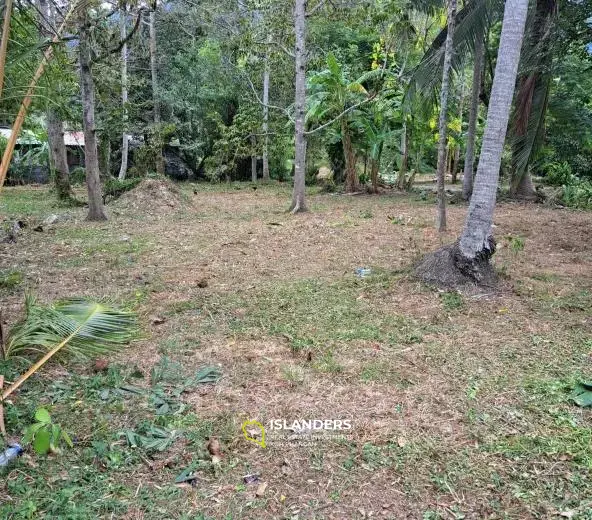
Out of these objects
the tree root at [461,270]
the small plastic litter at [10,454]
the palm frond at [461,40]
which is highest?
the palm frond at [461,40]

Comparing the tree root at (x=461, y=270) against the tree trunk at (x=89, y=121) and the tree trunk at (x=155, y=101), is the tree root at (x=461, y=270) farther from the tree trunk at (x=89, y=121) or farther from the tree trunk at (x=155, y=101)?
the tree trunk at (x=155, y=101)

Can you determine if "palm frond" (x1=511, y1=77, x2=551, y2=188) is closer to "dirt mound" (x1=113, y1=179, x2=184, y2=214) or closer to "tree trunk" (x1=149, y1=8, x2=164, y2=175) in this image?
"dirt mound" (x1=113, y1=179, x2=184, y2=214)

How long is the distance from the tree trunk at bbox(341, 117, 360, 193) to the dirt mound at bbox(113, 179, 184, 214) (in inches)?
188

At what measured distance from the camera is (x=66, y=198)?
10805mm

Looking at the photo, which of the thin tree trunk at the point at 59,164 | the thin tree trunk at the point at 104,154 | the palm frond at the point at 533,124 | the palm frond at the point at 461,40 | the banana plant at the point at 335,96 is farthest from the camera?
the thin tree trunk at the point at 104,154

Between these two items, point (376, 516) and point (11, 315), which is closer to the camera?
point (376, 516)

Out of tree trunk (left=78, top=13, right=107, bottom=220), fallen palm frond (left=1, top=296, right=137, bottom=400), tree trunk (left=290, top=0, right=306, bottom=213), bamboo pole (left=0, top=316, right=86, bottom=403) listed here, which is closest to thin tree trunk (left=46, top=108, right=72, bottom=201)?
tree trunk (left=78, top=13, right=107, bottom=220)

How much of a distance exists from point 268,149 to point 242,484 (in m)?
15.7

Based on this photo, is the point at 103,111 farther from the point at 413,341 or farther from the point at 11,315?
the point at 413,341

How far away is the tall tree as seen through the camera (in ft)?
13.1

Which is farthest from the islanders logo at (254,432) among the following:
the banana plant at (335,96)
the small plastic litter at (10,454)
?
the banana plant at (335,96)

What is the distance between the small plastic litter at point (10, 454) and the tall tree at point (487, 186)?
3.55 m

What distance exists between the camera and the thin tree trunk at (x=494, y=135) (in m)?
4.00

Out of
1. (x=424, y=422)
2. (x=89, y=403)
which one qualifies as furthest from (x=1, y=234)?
(x=424, y=422)
